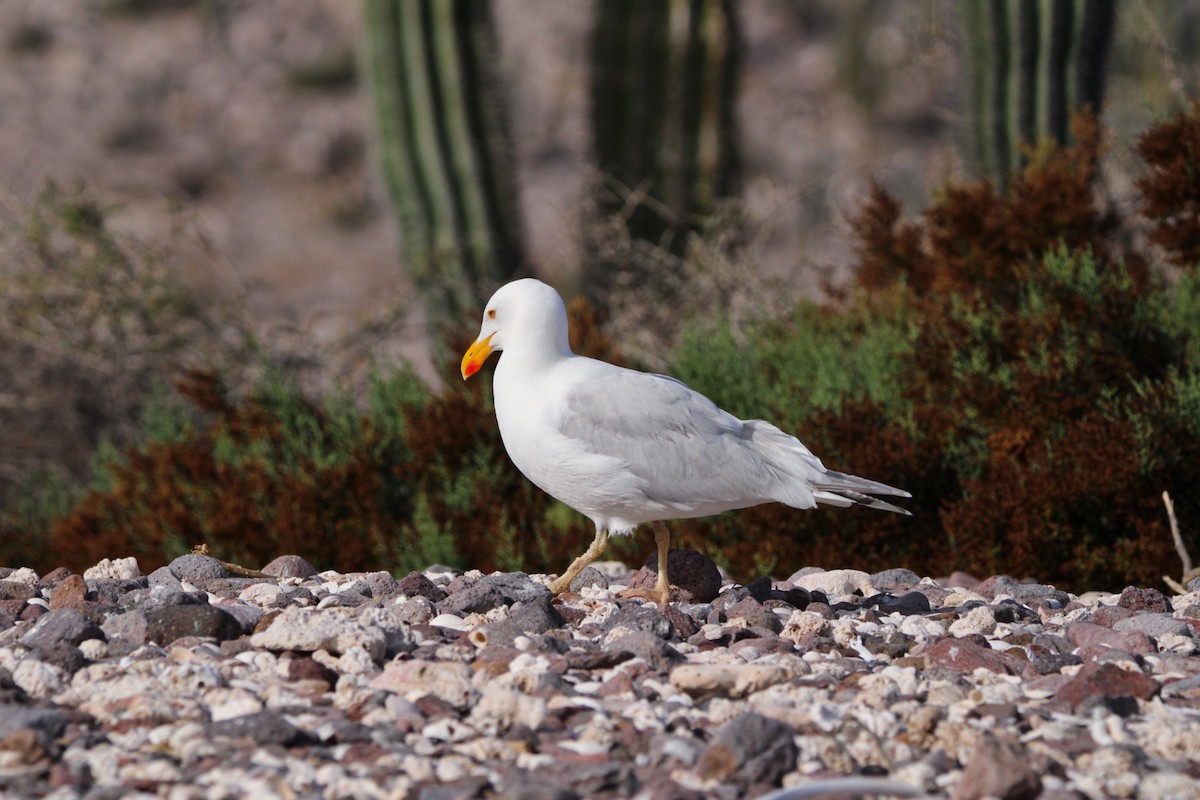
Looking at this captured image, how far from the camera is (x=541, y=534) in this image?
5828mm

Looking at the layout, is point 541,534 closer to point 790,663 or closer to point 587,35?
point 790,663

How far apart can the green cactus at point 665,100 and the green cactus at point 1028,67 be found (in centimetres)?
255

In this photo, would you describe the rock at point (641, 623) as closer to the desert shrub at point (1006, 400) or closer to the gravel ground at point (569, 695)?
the gravel ground at point (569, 695)

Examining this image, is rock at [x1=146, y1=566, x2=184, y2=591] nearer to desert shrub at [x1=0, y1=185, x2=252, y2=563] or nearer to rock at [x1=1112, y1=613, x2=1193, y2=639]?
rock at [x1=1112, y1=613, x2=1193, y2=639]

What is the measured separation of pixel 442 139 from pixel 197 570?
5058mm

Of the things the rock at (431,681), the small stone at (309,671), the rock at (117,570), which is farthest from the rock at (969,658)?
the rock at (117,570)

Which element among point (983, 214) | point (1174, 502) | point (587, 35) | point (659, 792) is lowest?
point (1174, 502)

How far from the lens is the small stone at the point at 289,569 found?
466 cm

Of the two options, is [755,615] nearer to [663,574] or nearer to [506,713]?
[663,574]

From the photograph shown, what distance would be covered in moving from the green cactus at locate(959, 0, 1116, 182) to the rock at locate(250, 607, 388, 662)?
5573 mm

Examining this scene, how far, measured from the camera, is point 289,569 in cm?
468

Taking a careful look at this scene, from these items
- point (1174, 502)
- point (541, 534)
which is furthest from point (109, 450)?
point (1174, 502)

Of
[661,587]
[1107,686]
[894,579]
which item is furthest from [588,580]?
[1107,686]

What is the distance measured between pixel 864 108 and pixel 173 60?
11.0 m
